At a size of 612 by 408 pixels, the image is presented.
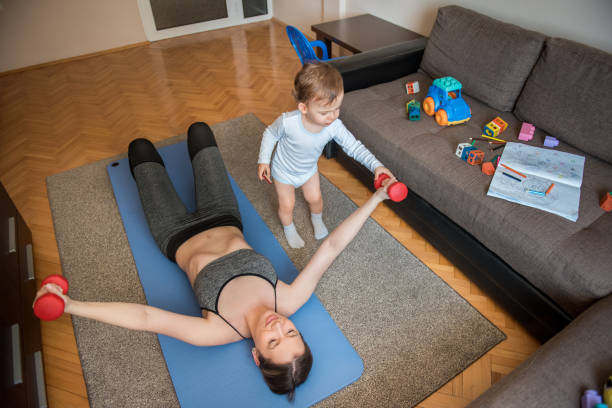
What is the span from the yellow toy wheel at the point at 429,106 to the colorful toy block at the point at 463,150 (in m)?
0.35

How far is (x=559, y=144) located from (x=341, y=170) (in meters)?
1.23

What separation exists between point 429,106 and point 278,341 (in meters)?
1.53

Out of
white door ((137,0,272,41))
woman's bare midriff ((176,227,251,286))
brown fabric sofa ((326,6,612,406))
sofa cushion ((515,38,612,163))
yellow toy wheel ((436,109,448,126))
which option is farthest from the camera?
white door ((137,0,272,41))

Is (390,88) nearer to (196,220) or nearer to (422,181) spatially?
(422,181)

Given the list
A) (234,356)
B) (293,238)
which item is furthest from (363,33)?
(234,356)

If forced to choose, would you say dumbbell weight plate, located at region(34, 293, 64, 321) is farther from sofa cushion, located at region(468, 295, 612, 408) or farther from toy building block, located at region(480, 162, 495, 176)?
toy building block, located at region(480, 162, 495, 176)

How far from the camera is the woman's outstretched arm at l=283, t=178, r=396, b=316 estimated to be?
1.49 m

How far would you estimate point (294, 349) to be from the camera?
1261 millimetres

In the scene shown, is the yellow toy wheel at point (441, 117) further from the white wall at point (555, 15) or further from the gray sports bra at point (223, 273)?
the gray sports bra at point (223, 273)

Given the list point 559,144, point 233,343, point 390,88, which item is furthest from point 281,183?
→ point 559,144

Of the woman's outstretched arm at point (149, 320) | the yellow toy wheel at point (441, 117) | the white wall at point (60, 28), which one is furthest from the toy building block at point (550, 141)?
the white wall at point (60, 28)

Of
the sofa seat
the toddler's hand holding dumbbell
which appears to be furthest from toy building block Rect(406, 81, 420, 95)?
the toddler's hand holding dumbbell

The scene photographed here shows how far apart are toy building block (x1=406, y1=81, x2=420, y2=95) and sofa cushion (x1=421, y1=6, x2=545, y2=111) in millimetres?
185

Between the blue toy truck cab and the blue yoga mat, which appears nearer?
the blue yoga mat
